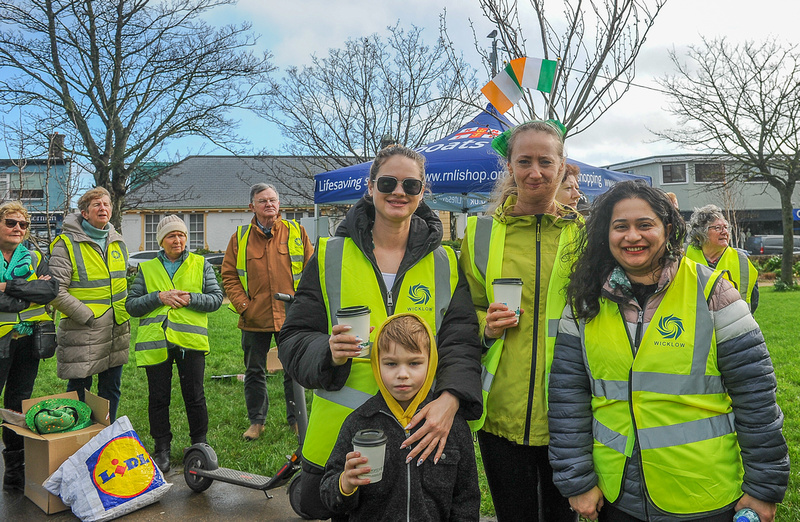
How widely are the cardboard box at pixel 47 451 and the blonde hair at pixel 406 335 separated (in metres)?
2.89

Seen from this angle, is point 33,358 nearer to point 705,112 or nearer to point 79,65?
point 79,65

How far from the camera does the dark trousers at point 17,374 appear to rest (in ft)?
14.1

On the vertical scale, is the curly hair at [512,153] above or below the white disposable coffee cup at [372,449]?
A: above

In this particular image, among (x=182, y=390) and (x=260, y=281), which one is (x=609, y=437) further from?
(x=260, y=281)

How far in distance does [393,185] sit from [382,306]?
523 millimetres

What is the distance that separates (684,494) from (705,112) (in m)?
21.0

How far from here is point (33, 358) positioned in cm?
446

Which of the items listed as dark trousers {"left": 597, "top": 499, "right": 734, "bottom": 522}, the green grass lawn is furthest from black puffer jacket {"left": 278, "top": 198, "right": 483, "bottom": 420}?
the green grass lawn

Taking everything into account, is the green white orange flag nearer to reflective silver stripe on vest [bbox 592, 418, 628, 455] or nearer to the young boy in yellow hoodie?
the young boy in yellow hoodie

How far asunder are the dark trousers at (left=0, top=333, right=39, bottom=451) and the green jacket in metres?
3.88

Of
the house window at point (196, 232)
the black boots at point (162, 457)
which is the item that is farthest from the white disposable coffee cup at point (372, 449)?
the house window at point (196, 232)

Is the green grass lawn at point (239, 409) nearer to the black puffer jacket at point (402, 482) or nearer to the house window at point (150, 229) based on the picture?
the black puffer jacket at point (402, 482)

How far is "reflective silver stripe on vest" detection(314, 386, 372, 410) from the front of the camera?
7.16 feet

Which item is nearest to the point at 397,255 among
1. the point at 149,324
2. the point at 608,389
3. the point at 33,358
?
the point at 608,389
